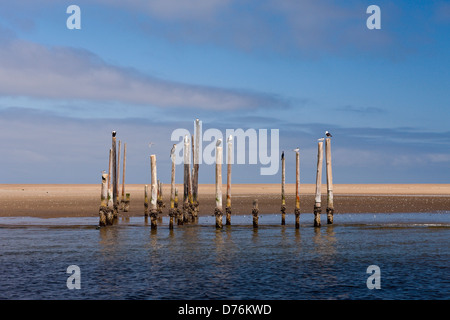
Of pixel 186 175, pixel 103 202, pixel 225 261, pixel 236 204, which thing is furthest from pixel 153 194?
pixel 236 204

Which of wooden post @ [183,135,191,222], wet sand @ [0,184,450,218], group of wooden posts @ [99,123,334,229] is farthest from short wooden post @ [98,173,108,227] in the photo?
wet sand @ [0,184,450,218]

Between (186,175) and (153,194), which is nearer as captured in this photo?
(153,194)

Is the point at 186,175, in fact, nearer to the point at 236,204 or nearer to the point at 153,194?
the point at 153,194

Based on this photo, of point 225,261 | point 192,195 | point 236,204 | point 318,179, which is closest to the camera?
point 225,261

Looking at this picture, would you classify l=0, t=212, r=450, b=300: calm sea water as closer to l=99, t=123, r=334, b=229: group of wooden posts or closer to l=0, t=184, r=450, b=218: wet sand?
l=99, t=123, r=334, b=229: group of wooden posts

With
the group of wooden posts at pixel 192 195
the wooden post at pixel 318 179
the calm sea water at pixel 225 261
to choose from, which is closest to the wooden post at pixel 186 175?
the group of wooden posts at pixel 192 195

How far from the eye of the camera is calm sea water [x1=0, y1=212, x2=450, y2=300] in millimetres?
14086

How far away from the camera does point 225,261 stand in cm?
1870

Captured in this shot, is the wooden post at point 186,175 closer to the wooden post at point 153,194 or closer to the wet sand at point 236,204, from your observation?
the wooden post at point 153,194

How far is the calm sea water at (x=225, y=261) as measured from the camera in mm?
14086

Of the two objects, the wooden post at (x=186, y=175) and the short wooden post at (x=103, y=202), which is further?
the wooden post at (x=186, y=175)
